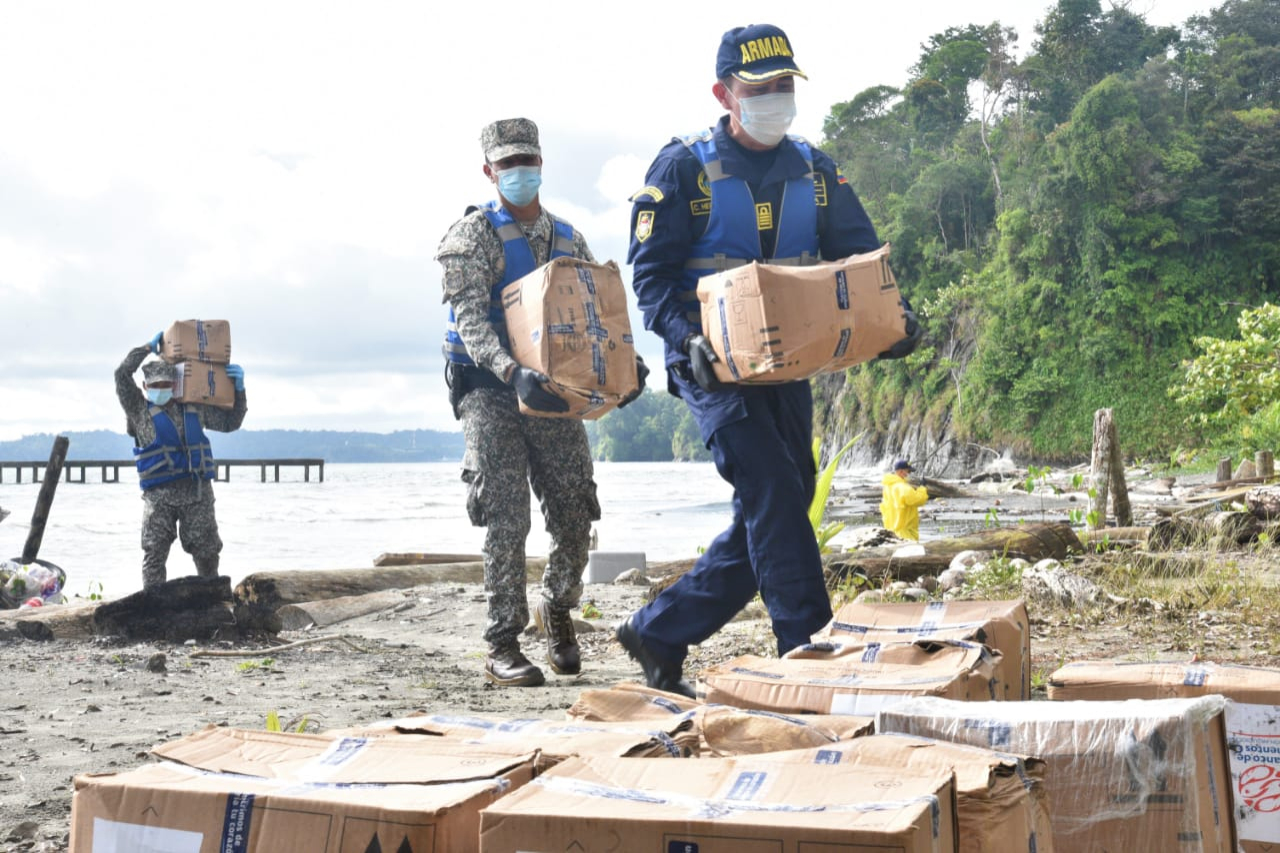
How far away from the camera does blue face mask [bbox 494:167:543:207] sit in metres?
4.54

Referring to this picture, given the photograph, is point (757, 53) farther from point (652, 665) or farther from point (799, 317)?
point (652, 665)

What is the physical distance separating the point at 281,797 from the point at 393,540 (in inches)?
750

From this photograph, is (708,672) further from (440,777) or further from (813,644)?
(440,777)

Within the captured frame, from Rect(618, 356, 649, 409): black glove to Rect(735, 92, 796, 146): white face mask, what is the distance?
1.05 meters

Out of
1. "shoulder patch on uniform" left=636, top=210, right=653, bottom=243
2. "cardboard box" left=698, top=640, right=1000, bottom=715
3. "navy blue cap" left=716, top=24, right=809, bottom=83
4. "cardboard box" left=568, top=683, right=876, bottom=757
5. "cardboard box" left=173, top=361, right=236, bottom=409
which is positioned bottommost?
"cardboard box" left=698, top=640, right=1000, bottom=715

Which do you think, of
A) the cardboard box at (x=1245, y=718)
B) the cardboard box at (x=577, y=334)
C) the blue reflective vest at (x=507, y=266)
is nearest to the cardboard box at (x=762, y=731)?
the cardboard box at (x=1245, y=718)

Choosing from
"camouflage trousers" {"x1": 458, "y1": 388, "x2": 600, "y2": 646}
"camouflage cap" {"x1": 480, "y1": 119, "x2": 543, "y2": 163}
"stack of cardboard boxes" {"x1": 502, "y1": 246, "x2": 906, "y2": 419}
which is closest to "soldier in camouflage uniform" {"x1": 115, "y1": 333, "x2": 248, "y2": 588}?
"camouflage trousers" {"x1": 458, "y1": 388, "x2": 600, "y2": 646}

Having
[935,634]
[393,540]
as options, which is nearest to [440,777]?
[935,634]

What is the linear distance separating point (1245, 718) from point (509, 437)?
2.83 m

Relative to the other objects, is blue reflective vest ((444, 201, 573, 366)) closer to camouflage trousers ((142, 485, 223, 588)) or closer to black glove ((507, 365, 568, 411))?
black glove ((507, 365, 568, 411))

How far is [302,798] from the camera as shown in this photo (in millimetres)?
1398

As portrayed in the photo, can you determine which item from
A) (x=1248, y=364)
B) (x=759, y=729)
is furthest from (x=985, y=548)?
(x=1248, y=364)

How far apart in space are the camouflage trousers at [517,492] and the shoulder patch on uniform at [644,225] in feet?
3.75

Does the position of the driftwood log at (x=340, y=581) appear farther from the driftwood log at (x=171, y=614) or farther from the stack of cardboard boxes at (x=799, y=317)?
the stack of cardboard boxes at (x=799, y=317)
